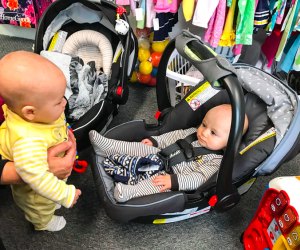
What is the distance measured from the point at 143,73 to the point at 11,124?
1191 mm

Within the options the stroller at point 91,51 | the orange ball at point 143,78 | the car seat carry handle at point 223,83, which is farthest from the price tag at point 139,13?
the car seat carry handle at point 223,83

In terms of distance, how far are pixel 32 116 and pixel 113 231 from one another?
2.31 ft

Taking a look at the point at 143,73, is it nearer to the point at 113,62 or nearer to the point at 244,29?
the point at 113,62

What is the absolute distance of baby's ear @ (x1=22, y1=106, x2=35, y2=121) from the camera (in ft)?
2.86

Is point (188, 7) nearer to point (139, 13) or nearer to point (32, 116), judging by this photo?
point (139, 13)

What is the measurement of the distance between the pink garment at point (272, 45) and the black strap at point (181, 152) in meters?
0.86

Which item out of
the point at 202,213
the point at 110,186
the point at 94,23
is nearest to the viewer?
the point at 110,186

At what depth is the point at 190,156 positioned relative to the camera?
1.38 meters

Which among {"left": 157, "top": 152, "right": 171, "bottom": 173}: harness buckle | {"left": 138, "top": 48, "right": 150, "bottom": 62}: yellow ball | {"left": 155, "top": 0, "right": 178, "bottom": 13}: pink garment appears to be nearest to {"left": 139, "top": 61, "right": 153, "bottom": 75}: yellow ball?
{"left": 138, "top": 48, "right": 150, "bottom": 62}: yellow ball

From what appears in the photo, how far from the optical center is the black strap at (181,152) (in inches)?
54.4

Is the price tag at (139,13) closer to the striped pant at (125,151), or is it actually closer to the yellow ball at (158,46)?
the yellow ball at (158,46)

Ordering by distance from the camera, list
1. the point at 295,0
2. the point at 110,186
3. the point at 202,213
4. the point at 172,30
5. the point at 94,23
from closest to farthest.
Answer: the point at 110,186
the point at 202,213
the point at 295,0
the point at 94,23
the point at 172,30

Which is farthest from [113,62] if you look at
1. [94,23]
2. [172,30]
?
[172,30]

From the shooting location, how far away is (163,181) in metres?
1.26
